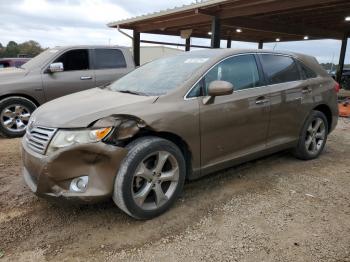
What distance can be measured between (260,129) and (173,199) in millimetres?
1479

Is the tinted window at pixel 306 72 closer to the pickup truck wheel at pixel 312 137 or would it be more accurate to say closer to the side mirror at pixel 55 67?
the pickup truck wheel at pixel 312 137

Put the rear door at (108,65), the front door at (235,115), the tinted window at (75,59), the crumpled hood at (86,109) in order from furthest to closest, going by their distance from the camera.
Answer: the rear door at (108,65) → the tinted window at (75,59) → the front door at (235,115) → the crumpled hood at (86,109)

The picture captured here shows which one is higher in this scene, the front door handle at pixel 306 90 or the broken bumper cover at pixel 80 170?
the front door handle at pixel 306 90

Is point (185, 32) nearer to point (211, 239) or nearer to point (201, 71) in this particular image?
point (201, 71)

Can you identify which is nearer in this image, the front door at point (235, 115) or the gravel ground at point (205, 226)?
the gravel ground at point (205, 226)

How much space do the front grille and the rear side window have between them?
4431 mm

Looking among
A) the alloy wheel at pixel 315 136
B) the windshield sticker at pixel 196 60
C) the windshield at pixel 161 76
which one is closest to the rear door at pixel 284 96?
the alloy wheel at pixel 315 136

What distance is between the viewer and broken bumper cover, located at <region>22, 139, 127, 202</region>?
9.06 ft

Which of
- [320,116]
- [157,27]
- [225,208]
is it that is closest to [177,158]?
[225,208]

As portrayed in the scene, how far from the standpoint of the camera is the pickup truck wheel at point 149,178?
288cm

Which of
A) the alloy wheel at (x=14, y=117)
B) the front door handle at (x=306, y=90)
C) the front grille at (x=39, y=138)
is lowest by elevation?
the alloy wheel at (x=14, y=117)

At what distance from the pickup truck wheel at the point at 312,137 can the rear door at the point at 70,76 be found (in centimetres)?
451

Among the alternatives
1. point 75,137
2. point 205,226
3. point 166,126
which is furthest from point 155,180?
point 75,137

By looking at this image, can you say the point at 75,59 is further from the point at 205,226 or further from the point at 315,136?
the point at 205,226
